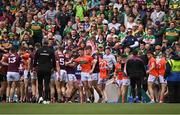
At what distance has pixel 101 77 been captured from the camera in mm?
19516

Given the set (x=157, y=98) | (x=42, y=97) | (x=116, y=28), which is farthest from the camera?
(x=116, y=28)

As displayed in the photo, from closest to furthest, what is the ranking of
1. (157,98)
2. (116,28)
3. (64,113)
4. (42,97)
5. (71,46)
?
(64,113)
(42,97)
(157,98)
(71,46)
(116,28)

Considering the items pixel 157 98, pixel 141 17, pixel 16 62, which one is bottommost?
pixel 157 98

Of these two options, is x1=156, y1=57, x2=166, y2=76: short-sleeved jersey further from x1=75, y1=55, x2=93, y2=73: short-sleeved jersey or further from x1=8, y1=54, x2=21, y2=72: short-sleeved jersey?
x1=8, y1=54, x2=21, y2=72: short-sleeved jersey

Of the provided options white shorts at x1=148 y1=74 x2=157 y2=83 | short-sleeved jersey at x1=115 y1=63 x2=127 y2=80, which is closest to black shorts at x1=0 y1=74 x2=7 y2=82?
short-sleeved jersey at x1=115 y1=63 x2=127 y2=80

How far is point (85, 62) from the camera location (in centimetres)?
1941

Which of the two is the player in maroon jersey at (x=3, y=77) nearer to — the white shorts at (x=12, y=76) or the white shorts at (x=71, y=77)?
the white shorts at (x=12, y=76)

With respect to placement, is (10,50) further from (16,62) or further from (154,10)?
(154,10)

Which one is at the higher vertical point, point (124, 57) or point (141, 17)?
point (141, 17)

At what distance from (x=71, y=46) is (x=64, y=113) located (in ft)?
23.7

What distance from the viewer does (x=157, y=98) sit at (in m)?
19.3

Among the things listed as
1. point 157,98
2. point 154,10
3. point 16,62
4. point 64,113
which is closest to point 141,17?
point 154,10

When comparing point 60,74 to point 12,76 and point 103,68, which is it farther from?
point 12,76

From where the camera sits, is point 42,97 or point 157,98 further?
point 157,98
